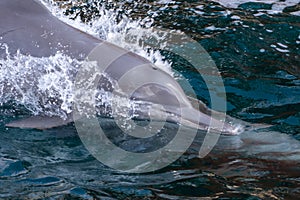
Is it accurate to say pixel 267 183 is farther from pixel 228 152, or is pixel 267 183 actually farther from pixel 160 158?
pixel 160 158

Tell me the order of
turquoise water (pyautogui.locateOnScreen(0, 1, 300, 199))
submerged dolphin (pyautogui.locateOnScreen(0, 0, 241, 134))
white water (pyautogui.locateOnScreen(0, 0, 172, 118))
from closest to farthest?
turquoise water (pyautogui.locateOnScreen(0, 1, 300, 199)) → submerged dolphin (pyautogui.locateOnScreen(0, 0, 241, 134)) → white water (pyautogui.locateOnScreen(0, 0, 172, 118))

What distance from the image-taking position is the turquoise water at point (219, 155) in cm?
421

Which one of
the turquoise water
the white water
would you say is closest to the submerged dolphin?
the white water

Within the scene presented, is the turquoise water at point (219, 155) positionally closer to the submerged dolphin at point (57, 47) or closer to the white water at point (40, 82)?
the white water at point (40, 82)

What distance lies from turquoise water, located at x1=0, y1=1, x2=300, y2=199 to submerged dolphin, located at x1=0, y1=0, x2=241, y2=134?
1.06 feet

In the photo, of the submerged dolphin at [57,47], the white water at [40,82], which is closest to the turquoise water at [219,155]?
the white water at [40,82]

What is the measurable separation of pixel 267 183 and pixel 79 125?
5.85ft

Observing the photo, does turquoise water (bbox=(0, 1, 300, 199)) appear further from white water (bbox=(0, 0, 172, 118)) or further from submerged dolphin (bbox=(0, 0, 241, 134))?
submerged dolphin (bbox=(0, 0, 241, 134))

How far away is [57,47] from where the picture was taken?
533cm

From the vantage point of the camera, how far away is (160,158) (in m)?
4.67

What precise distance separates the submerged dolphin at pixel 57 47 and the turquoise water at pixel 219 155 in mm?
322

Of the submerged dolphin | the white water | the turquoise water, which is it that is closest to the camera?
the turquoise water

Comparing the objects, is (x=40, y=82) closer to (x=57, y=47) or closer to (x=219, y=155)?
(x=57, y=47)

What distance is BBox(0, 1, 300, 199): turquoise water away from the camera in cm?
421
